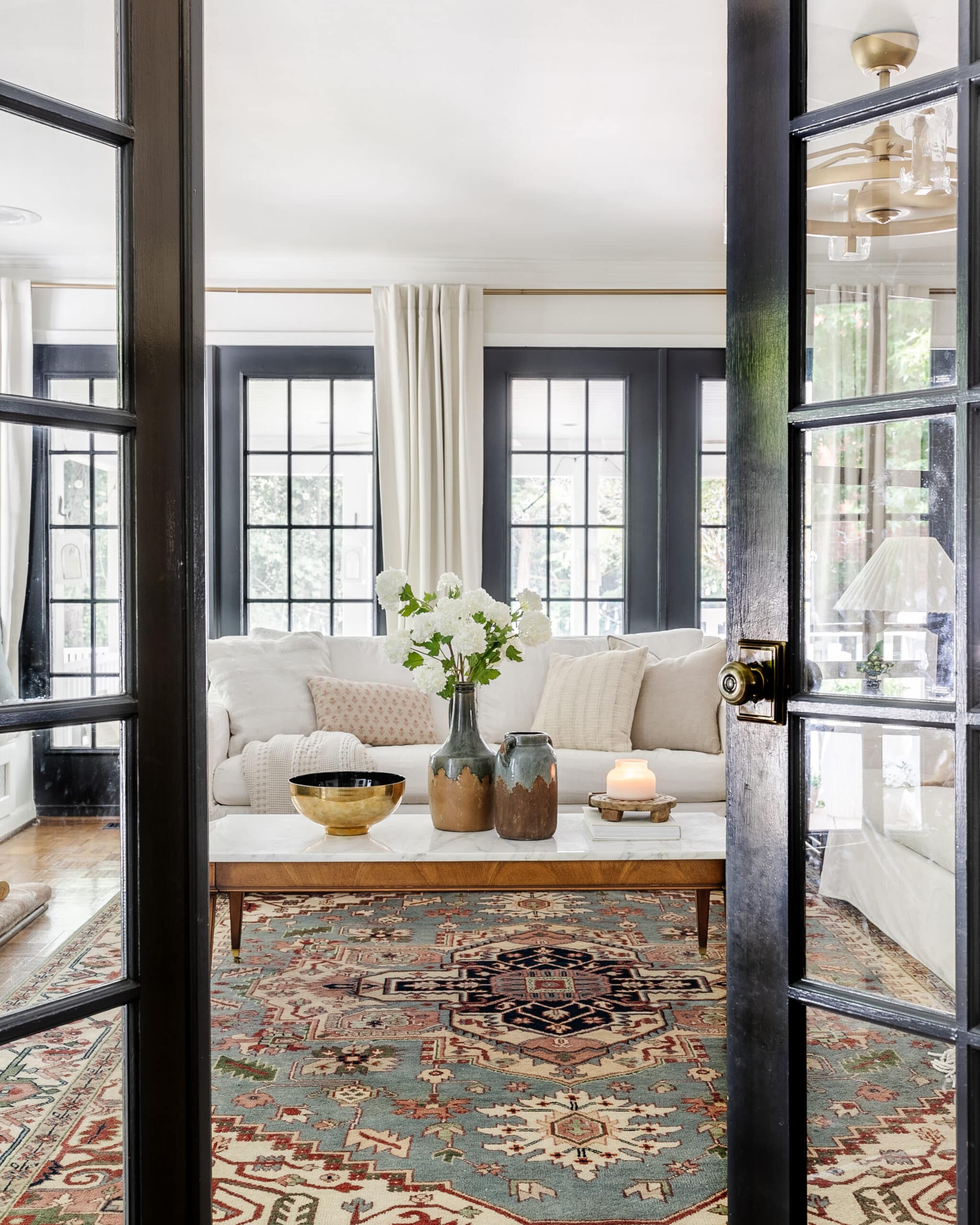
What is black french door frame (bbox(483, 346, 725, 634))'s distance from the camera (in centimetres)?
554

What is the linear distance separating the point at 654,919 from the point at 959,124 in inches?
112

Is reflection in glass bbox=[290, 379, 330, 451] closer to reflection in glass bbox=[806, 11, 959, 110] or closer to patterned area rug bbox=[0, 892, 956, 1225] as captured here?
patterned area rug bbox=[0, 892, 956, 1225]

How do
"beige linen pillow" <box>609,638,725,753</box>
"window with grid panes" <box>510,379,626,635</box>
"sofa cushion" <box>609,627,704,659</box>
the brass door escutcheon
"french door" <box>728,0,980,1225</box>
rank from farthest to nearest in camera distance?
"window with grid panes" <box>510,379,626,635</box> < "sofa cushion" <box>609,627,704,659</box> < "beige linen pillow" <box>609,638,725,753</box> < the brass door escutcheon < "french door" <box>728,0,980,1225</box>

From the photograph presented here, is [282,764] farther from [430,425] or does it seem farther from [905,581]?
[905,581]

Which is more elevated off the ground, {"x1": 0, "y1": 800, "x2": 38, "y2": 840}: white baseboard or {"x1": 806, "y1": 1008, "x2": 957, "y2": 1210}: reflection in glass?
{"x1": 0, "y1": 800, "x2": 38, "y2": 840}: white baseboard

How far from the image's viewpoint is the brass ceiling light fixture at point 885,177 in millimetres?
1146

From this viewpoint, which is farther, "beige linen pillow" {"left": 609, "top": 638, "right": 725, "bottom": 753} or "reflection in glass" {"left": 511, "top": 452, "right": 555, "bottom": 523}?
"reflection in glass" {"left": 511, "top": 452, "right": 555, "bottom": 523}

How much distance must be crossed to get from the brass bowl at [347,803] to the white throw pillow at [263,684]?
1.25m

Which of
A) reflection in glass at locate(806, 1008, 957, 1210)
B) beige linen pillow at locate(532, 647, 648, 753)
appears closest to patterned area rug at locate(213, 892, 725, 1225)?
reflection in glass at locate(806, 1008, 957, 1210)

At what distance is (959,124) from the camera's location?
3.65 feet

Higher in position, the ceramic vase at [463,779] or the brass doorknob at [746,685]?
the brass doorknob at [746,685]

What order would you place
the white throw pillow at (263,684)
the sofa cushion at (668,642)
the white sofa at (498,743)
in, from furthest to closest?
the sofa cushion at (668,642), the white throw pillow at (263,684), the white sofa at (498,743)

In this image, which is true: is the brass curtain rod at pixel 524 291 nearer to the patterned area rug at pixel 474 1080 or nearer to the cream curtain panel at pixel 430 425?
the cream curtain panel at pixel 430 425

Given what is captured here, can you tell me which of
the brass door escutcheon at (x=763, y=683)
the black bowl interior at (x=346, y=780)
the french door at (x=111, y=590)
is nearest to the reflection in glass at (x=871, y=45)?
the brass door escutcheon at (x=763, y=683)
